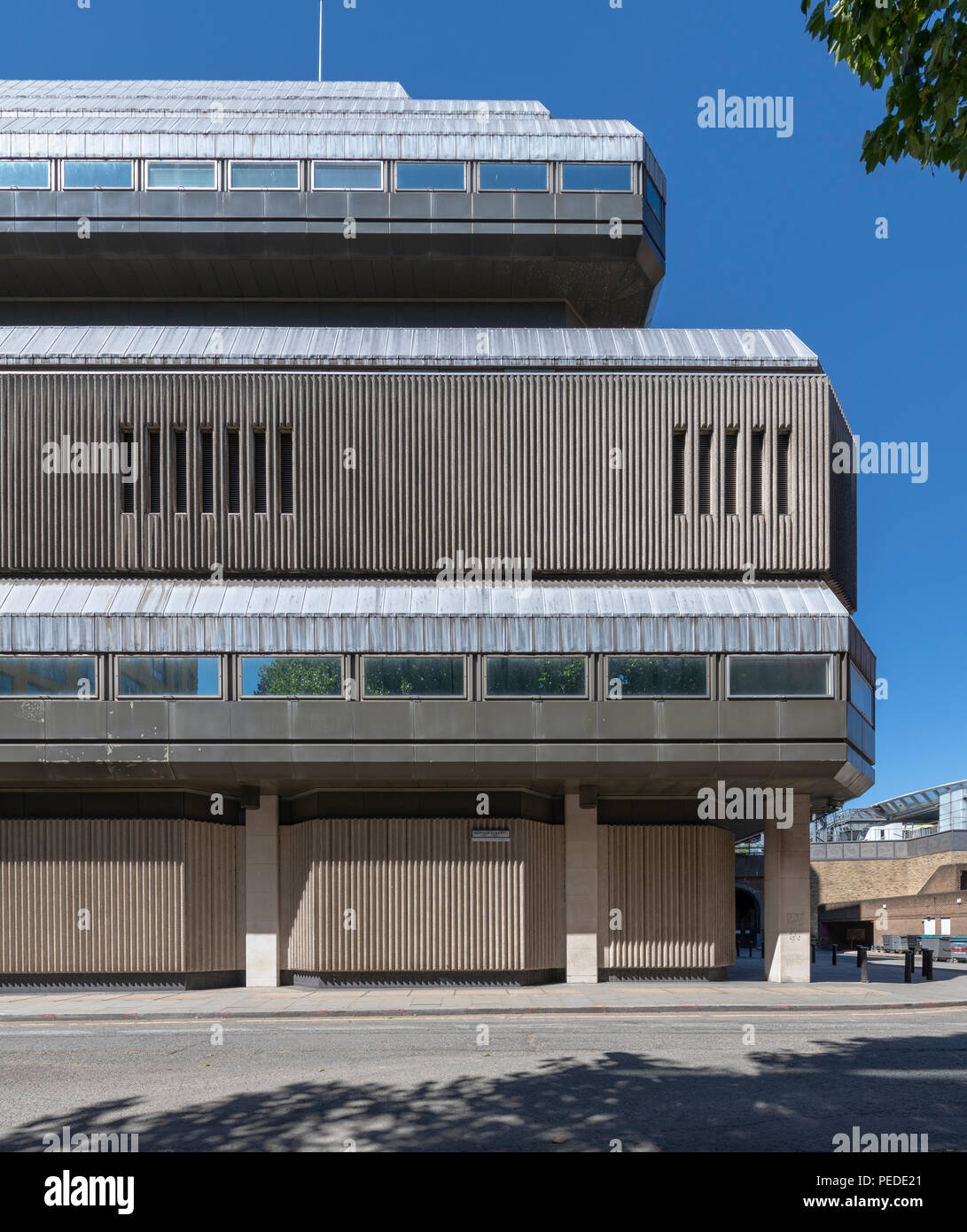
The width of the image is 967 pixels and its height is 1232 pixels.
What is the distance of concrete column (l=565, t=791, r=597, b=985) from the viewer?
2411 cm

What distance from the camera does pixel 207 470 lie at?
24.4m

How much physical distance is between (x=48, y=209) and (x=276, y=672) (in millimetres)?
16080

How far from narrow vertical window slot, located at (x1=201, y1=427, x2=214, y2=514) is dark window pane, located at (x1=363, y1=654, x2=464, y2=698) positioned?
5479 millimetres

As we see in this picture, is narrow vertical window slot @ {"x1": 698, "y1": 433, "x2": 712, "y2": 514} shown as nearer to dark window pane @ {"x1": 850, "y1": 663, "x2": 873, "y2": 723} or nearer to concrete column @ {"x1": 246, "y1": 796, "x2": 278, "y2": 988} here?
dark window pane @ {"x1": 850, "y1": 663, "x2": 873, "y2": 723}

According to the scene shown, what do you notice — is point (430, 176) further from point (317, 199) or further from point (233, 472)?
point (233, 472)

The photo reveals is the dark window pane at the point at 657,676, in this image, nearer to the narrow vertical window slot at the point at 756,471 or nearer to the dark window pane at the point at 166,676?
the narrow vertical window slot at the point at 756,471

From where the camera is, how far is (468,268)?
98.6 ft

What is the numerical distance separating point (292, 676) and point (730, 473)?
11.4 m

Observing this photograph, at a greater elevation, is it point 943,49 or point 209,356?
point 209,356

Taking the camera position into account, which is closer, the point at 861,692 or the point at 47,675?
the point at 47,675

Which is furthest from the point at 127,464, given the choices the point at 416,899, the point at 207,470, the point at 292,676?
the point at 416,899
